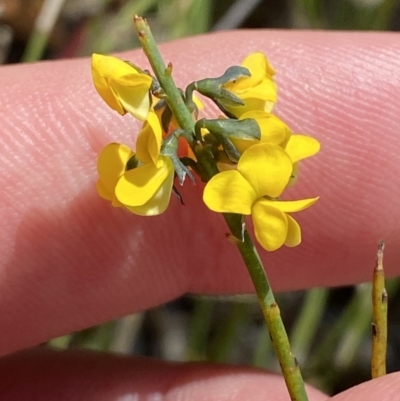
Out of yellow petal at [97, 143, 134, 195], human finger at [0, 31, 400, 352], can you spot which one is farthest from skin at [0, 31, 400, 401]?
yellow petal at [97, 143, 134, 195]

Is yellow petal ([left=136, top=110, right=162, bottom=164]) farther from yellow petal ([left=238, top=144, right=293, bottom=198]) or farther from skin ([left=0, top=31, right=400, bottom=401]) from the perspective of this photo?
skin ([left=0, top=31, right=400, bottom=401])

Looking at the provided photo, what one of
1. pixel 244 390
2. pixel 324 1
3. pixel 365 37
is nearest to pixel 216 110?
pixel 365 37

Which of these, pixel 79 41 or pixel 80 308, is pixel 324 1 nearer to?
pixel 79 41

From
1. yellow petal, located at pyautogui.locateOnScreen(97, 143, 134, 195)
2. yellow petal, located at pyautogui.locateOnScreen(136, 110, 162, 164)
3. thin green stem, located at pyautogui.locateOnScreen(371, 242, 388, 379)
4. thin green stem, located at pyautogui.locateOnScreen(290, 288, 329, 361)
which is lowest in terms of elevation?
thin green stem, located at pyautogui.locateOnScreen(371, 242, 388, 379)

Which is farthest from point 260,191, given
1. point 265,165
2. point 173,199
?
point 173,199

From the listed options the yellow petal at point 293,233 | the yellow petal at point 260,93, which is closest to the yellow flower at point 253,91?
the yellow petal at point 260,93

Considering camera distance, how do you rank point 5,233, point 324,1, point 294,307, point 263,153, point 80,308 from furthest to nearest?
point 324,1, point 294,307, point 80,308, point 5,233, point 263,153

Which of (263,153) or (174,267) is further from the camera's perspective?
(174,267)
